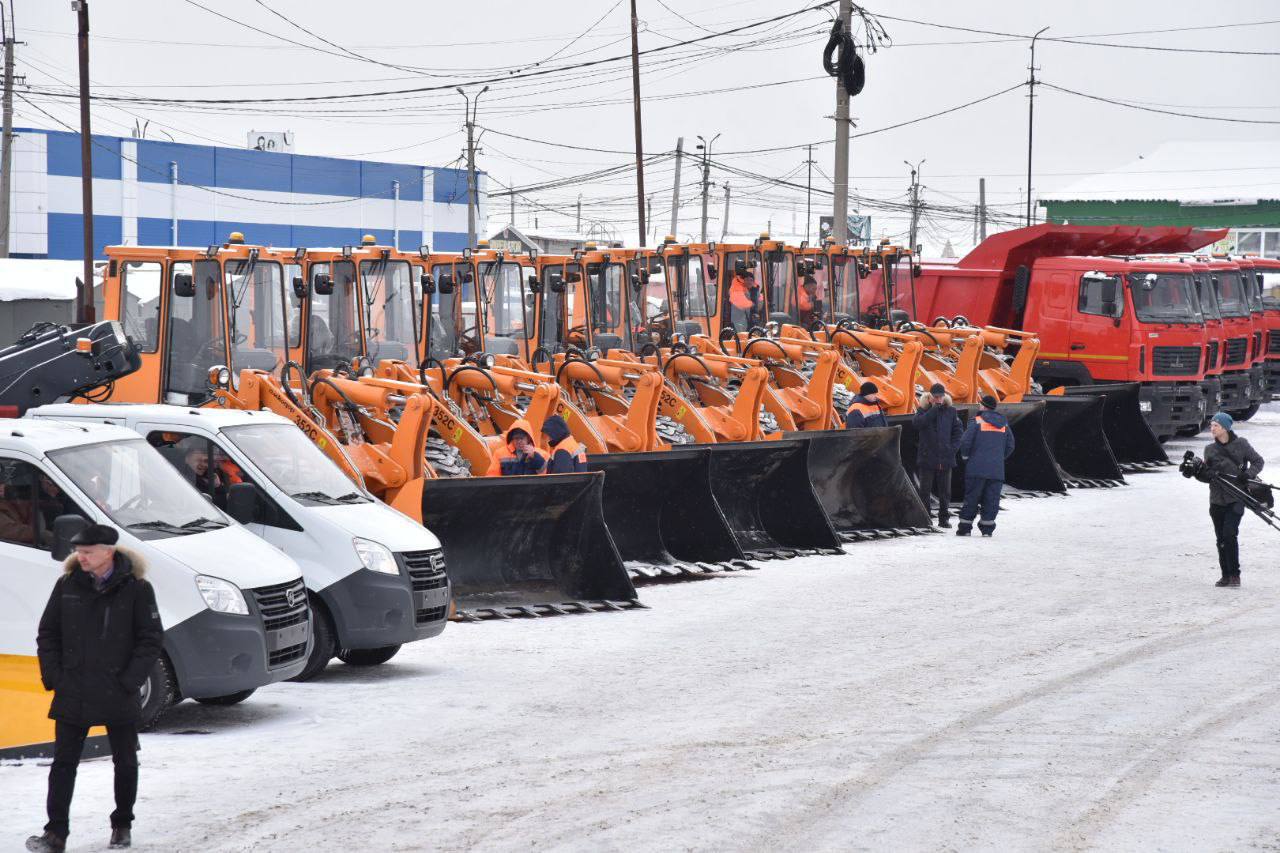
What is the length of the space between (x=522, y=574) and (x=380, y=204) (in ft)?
182

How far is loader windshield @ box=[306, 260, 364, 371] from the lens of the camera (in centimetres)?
1556

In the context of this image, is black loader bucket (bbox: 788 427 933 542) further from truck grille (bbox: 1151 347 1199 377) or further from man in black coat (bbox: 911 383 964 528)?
truck grille (bbox: 1151 347 1199 377)

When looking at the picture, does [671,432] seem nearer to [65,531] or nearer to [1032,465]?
[1032,465]

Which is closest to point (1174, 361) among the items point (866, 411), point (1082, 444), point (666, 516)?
point (1082, 444)

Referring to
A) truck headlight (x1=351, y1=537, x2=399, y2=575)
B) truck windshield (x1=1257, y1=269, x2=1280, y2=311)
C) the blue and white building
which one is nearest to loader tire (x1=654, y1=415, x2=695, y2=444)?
truck headlight (x1=351, y1=537, x2=399, y2=575)

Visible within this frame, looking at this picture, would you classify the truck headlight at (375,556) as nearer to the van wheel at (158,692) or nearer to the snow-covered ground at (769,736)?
the snow-covered ground at (769,736)

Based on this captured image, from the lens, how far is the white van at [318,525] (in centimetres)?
1038

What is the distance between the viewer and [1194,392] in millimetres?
25500

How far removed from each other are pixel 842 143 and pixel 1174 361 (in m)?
7.64

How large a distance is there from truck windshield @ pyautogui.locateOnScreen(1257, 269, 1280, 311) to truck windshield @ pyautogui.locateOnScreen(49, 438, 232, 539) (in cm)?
2704

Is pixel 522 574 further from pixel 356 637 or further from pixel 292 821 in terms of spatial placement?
pixel 292 821

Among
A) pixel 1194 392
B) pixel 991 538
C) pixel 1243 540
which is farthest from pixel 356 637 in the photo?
pixel 1194 392

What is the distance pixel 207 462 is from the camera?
1069 cm

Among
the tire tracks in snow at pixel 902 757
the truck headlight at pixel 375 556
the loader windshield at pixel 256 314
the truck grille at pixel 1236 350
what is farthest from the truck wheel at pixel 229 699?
the truck grille at pixel 1236 350
